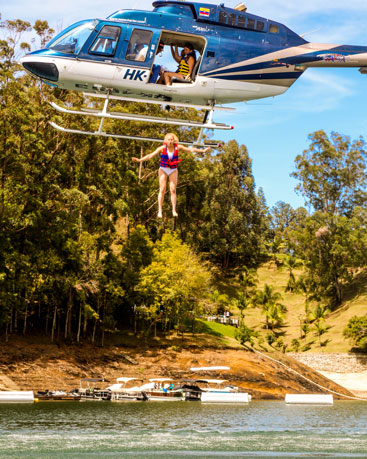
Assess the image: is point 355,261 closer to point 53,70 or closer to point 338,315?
point 338,315

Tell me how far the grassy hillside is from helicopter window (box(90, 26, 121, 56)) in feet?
151

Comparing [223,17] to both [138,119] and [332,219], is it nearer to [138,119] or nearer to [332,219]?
[138,119]

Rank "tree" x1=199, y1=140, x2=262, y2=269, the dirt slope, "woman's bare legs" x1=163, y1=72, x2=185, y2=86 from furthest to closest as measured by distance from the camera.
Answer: "tree" x1=199, y1=140, x2=262, y2=269
the dirt slope
"woman's bare legs" x1=163, y1=72, x2=185, y2=86

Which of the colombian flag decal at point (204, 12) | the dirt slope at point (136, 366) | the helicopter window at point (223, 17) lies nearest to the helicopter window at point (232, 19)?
the helicopter window at point (223, 17)

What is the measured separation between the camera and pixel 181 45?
1616 cm

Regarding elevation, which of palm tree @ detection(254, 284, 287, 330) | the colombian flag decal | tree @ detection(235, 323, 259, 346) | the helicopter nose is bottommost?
tree @ detection(235, 323, 259, 346)

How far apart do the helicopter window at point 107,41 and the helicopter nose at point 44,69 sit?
3.54 feet

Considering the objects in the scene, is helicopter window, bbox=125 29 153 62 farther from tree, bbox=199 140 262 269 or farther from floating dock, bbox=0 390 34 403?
tree, bbox=199 140 262 269

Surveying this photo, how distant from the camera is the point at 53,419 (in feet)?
84.2

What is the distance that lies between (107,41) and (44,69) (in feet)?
5.77

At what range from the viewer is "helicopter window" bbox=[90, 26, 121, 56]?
592 inches

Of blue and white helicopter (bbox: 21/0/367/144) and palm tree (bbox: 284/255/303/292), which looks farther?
palm tree (bbox: 284/255/303/292)

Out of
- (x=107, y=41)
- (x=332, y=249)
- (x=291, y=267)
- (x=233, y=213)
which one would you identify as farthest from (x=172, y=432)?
(x=291, y=267)

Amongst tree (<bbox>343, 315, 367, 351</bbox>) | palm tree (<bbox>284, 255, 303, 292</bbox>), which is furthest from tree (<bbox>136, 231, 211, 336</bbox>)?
palm tree (<bbox>284, 255, 303, 292</bbox>)
